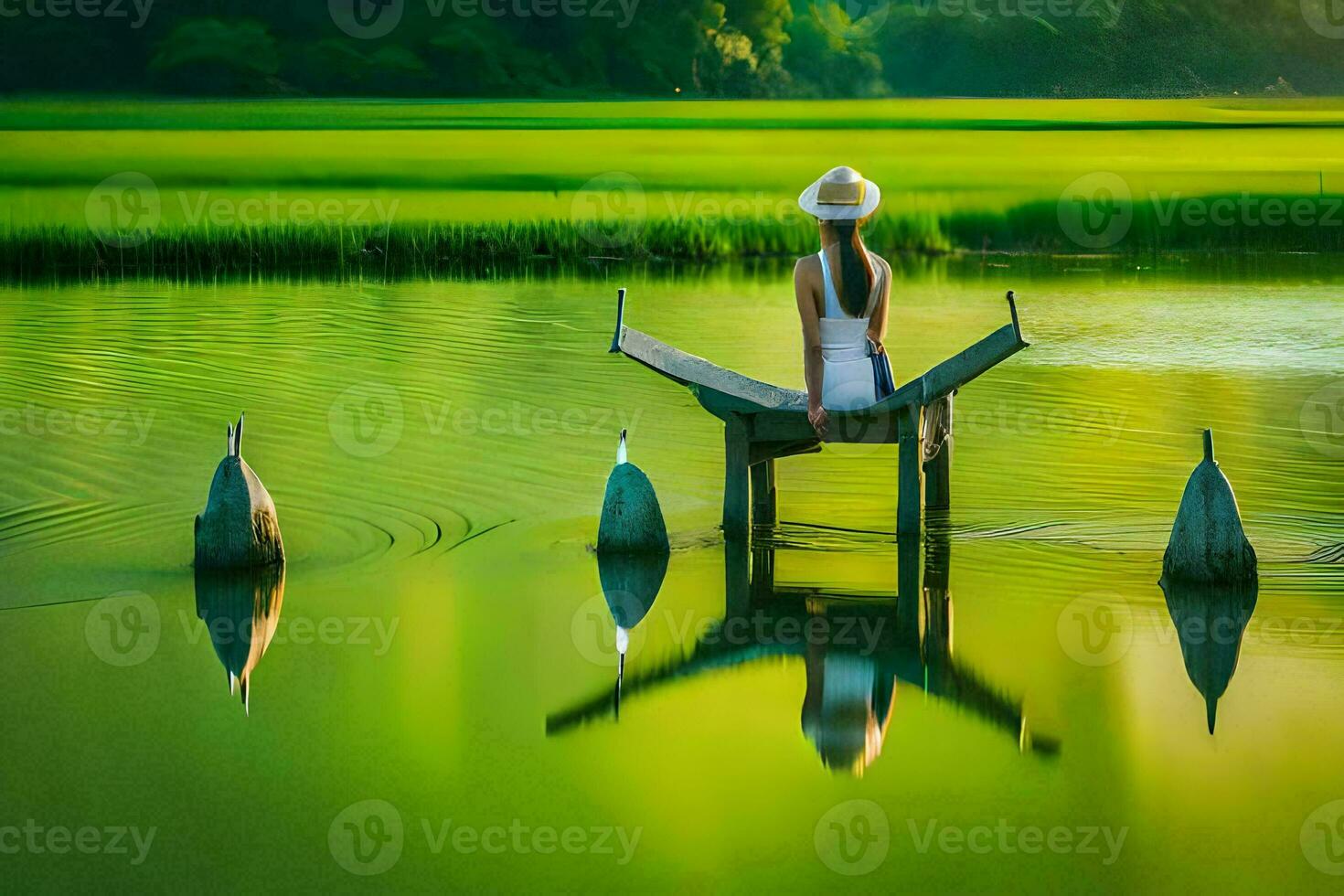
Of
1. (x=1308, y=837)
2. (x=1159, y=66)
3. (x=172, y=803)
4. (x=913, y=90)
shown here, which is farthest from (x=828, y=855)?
(x=1159, y=66)

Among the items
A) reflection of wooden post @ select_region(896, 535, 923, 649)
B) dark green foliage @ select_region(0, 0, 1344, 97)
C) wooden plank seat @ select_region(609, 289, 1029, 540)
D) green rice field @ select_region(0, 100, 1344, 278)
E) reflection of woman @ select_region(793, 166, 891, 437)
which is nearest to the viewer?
reflection of wooden post @ select_region(896, 535, 923, 649)

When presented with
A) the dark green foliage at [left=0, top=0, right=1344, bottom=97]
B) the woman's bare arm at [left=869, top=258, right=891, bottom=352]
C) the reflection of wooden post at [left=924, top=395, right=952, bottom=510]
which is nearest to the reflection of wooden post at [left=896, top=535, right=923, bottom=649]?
the reflection of wooden post at [left=924, top=395, right=952, bottom=510]

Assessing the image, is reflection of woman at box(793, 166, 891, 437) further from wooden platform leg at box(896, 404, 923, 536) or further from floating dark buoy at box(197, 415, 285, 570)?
floating dark buoy at box(197, 415, 285, 570)

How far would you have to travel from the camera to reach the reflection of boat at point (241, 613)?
6.50m

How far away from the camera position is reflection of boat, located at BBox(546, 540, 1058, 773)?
19.1 ft

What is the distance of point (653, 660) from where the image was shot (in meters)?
6.51

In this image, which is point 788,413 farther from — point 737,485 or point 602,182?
point 602,182

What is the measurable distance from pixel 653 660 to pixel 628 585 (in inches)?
38.1

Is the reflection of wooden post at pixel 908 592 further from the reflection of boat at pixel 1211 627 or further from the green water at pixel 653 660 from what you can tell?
the reflection of boat at pixel 1211 627

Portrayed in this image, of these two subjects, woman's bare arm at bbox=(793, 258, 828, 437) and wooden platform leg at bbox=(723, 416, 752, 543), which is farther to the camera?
wooden platform leg at bbox=(723, 416, 752, 543)

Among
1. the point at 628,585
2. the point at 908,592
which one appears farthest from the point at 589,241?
the point at 908,592

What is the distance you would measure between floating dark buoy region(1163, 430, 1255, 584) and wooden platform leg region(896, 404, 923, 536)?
1.01 metres

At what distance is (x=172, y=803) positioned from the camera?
17.2ft

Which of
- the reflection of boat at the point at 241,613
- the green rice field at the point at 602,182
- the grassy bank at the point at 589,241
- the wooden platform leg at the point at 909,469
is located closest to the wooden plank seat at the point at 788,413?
the wooden platform leg at the point at 909,469
